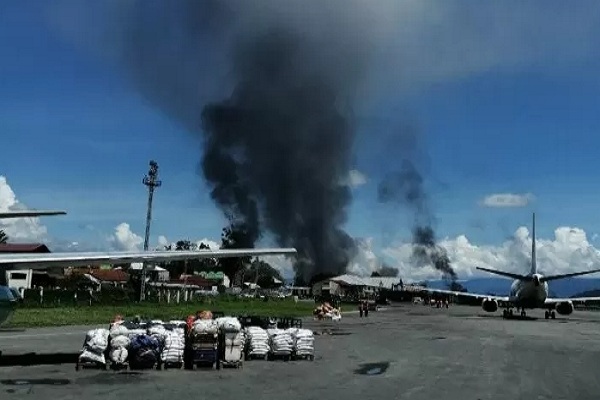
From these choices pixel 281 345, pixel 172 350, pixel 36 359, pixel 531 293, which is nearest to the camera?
pixel 172 350

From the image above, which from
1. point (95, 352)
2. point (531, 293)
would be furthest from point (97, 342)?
point (531, 293)

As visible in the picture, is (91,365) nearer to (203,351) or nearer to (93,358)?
(93,358)

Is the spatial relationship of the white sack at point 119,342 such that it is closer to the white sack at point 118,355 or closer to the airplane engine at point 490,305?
the white sack at point 118,355

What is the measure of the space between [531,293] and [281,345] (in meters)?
46.2

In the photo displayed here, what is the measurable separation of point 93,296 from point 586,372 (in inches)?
2184

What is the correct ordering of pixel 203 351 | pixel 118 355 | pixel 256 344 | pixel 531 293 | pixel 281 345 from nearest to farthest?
pixel 118 355 < pixel 203 351 < pixel 256 344 < pixel 281 345 < pixel 531 293

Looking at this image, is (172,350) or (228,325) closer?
(172,350)

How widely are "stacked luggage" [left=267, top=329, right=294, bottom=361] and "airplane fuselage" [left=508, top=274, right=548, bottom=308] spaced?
45.1 m

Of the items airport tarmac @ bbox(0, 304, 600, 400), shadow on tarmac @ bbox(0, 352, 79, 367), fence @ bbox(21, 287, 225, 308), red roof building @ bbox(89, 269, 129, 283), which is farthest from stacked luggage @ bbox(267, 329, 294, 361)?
Answer: red roof building @ bbox(89, 269, 129, 283)

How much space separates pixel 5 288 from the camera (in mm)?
20891

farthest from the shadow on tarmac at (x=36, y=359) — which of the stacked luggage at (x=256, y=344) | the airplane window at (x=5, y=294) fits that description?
the stacked luggage at (x=256, y=344)

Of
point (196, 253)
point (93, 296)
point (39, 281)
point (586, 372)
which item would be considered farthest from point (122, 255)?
point (39, 281)

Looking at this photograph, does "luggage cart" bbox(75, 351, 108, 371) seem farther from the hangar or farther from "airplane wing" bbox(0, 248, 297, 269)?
the hangar

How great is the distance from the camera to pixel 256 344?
22.5 metres
